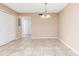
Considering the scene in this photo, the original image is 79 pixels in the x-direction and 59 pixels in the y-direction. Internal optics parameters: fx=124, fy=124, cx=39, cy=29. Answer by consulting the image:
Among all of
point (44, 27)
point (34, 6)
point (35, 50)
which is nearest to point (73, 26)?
point (35, 50)

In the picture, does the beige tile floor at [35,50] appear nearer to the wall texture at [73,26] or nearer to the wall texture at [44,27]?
the wall texture at [73,26]

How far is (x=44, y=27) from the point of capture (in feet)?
38.8

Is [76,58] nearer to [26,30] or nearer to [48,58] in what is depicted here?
[48,58]

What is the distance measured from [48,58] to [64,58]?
0.75ft

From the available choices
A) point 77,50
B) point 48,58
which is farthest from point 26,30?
point 48,58

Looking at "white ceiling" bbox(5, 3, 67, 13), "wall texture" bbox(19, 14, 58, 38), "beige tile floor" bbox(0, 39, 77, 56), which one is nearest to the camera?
"beige tile floor" bbox(0, 39, 77, 56)

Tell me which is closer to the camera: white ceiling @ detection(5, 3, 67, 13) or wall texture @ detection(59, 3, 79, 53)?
wall texture @ detection(59, 3, 79, 53)

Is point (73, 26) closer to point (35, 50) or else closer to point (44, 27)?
point (35, 50)

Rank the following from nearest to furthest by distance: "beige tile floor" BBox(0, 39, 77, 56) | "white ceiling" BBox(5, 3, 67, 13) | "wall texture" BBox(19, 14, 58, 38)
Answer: "beige tile floor" BBox(0, 39, 77, 56)
"white ceiling" BBox(5, 3, 67, 13)
"wall texture" BBox(19, 14, 58, 38)

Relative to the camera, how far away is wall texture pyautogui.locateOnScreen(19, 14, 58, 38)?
11766mm

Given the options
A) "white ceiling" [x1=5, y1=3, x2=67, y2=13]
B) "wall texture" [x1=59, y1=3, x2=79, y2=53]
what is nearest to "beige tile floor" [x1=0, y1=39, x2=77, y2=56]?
"wall texture" [x1=59, y1=3, x2=79, y2=53]

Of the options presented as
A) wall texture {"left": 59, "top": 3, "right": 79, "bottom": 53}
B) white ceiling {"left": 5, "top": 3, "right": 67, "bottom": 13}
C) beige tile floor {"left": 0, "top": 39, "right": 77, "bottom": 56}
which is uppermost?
white ceiling {"left": 5, "top": 3, "right": 67, "bottom": 13}

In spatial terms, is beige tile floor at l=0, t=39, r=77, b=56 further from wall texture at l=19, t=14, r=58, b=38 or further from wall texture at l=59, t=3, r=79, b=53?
wall texture at l=19, t=14, r=58, b=38

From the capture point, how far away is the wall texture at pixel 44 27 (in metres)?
11.8
